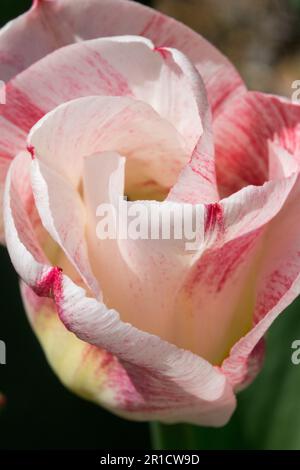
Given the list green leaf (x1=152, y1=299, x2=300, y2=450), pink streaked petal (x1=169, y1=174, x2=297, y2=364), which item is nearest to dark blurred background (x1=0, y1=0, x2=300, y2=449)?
green leaf (x1=152, y1=299, x2=300, y2=450)

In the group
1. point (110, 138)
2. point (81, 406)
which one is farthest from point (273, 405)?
point (110, 138)

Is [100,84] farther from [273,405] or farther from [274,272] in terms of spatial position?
[273,405]

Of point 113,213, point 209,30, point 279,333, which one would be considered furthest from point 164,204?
point 209,30

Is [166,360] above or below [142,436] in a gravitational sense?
above

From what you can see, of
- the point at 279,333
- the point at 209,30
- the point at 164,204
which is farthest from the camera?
the point at 209,30

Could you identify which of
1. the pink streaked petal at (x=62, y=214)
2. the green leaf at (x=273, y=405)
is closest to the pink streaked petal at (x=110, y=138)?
the pink streaked petal at (x=62, y=214)

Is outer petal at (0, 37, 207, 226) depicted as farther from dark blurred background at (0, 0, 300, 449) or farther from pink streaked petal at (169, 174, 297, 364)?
dark blurred background at (0, 0, 300, 449)
